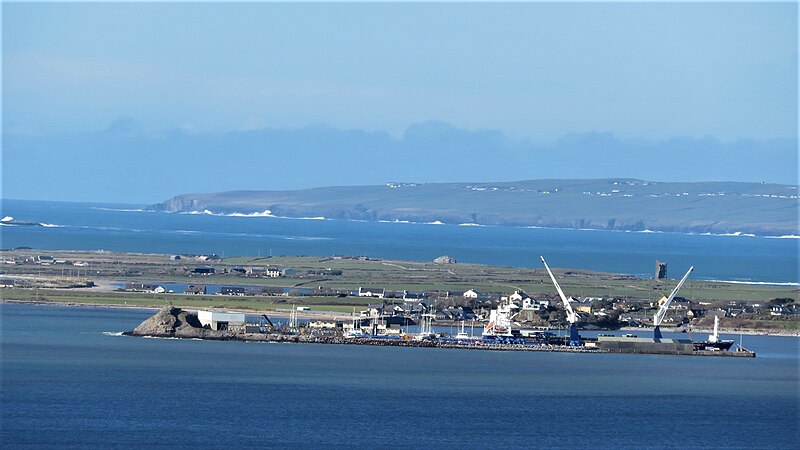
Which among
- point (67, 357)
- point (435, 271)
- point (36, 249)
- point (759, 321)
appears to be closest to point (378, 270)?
point (435, 271)

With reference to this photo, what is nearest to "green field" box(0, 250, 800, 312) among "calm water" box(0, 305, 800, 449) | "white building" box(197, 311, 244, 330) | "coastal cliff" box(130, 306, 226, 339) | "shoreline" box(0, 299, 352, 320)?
"shoreline" box(0, 299, 352, 320)

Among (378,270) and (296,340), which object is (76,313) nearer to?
(296,340)

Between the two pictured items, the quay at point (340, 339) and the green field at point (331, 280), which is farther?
the green field at point (331, 280)

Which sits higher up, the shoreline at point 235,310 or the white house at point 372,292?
the white house at point 372,292

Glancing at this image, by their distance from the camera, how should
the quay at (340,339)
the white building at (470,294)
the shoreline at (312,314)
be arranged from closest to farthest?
the quay at (340,339) → the shoreline at (312,314) → the white building at (470,294)

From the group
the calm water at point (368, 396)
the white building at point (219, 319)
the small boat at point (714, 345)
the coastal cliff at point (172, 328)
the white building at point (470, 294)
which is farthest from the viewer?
the white building at point (470, 294)

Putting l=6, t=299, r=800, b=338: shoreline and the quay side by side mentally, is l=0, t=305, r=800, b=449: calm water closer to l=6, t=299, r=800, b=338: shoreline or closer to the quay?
the quay

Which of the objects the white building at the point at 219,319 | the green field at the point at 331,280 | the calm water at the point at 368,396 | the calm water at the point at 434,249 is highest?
the calm water at the point at 434,249

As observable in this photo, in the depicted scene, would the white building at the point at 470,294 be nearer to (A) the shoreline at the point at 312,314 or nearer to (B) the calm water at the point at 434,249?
(A) the shoreline at the point at 312,314

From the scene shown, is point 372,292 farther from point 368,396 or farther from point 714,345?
point 368,396

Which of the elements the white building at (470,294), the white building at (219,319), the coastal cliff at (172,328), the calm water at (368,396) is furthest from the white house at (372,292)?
the calm water at (368,396)
